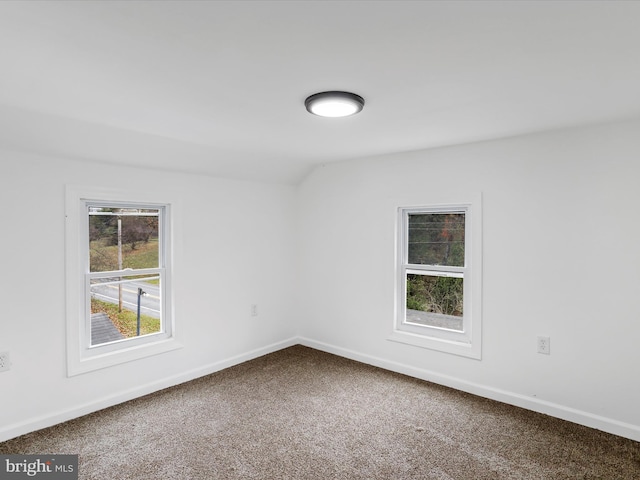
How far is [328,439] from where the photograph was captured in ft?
8.29

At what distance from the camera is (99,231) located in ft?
10.1

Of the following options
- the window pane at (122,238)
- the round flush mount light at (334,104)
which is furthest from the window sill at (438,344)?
the window pane at (122,238)

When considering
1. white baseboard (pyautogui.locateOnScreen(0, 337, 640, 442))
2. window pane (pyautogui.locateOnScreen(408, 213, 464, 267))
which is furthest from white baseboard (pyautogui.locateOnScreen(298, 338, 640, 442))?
window pane (pyautogui.locateOnScreen(408, 213, 464, 267))

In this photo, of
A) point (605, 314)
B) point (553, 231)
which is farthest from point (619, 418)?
point (553, 231)

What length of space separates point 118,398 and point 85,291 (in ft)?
2.94

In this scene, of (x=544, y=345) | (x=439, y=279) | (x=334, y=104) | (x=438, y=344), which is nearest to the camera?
(x=334, y=104)

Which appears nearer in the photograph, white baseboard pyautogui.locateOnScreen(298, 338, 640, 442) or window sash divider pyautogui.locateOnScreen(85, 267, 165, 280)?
white baseboard pyautogui.locateOnScreen(298, 338, 640, 442)

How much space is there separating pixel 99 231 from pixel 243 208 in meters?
1.38

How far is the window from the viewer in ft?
10.6

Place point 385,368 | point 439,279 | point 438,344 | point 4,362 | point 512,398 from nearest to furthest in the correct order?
point 4,362, point 512,398, point 438,344, point 439,279, point 385,368

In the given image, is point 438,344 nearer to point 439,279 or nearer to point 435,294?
point 435,294

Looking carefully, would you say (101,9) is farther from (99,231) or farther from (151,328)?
(151,328)

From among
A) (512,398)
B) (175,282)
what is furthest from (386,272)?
(175,282)

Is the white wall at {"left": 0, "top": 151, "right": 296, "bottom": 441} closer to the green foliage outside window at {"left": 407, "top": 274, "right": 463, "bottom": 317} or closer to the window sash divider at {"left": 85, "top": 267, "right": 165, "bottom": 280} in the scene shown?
the window sash divider at {"left": 85, "top": 267, "right": 165, "bottom": 280}
